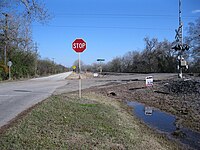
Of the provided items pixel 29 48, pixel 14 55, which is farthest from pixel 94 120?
pixel 29 48

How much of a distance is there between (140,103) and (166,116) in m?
3.73

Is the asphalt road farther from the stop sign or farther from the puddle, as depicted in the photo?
the puddle

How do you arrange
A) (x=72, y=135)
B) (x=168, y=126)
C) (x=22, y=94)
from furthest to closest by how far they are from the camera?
(x=22, y=94) < (x=168, y=126) < (x=72, y=135)

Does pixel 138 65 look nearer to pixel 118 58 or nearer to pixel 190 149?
pixel 118 58

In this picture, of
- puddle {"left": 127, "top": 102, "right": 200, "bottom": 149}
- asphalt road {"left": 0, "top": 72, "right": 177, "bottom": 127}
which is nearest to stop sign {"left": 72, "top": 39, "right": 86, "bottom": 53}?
asphalt road {"left": 0, "top": 72, "right": 177, "bottom": 127}

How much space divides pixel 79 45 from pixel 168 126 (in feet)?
19.7

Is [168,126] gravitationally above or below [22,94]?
below

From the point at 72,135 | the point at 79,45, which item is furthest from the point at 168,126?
the point at 79,45

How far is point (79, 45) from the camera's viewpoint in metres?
11.7

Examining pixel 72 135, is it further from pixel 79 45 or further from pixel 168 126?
pixel 79 45

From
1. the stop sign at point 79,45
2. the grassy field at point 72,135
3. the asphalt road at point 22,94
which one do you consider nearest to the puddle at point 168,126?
the grassy field at point 72,135

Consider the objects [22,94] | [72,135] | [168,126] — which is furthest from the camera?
[22,94]

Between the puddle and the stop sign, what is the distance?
4.58 metres

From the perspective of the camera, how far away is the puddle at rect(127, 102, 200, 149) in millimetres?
7031
